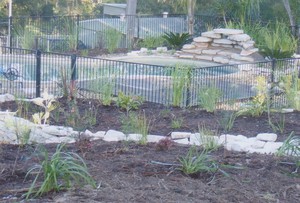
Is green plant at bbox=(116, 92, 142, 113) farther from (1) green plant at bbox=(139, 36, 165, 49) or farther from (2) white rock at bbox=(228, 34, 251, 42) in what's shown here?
(1) green plant at bbox=(139, 36, 165, 49)

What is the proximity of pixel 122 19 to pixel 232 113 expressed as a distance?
49.3 ft

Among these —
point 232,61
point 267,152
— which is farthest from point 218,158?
point 232,61

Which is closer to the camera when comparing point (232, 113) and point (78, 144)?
point (78, 144)

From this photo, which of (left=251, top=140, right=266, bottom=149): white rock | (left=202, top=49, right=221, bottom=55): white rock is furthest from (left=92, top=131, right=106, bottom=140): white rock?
(left=202, top=49, right=221, bottom=55): white rock

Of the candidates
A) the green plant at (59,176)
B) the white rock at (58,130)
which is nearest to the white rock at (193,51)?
the white rock at (58,130)

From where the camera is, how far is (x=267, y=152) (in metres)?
8.00

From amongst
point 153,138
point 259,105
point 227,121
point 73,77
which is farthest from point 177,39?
point 153,138

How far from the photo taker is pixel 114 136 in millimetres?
8781

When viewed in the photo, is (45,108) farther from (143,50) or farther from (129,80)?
(143,50)

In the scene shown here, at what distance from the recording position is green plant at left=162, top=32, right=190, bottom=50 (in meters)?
22.4

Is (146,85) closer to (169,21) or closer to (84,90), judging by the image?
(84,90)

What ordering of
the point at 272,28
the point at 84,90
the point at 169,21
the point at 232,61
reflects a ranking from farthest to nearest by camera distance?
the point at 169,21, the point at 272,28, the point at 232,61, the point at 84,90

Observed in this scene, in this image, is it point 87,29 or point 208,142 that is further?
point 87,29

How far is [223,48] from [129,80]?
7648mm
